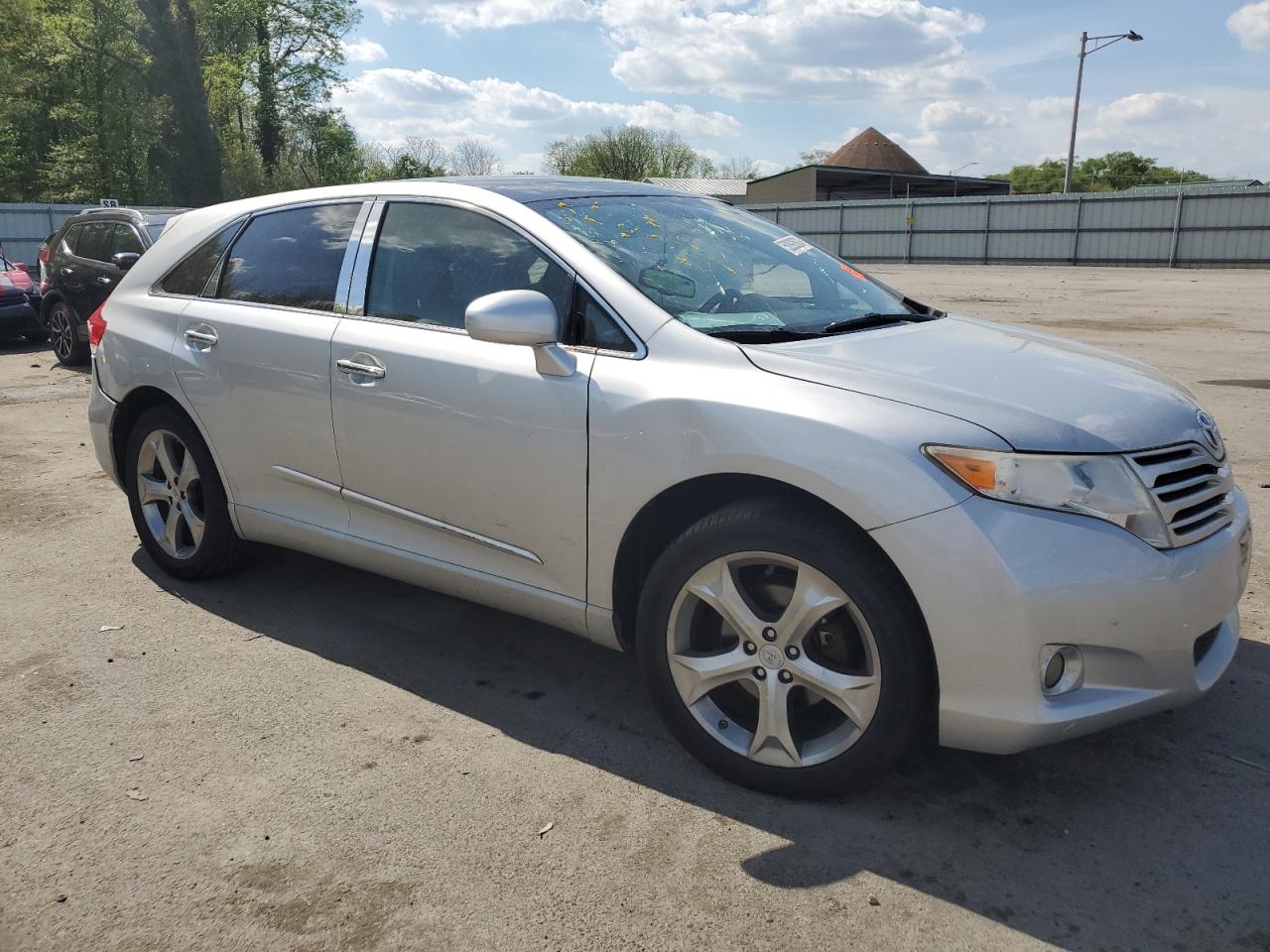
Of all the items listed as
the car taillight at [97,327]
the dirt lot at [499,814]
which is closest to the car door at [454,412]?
the dirt lot at [499,814]

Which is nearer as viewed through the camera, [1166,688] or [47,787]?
[1166,688]

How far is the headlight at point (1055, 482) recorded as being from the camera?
8.20 ft

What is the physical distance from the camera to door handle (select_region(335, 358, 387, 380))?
3.56 metres

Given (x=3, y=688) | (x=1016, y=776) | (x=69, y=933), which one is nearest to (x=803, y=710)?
(x=1016, y=776)

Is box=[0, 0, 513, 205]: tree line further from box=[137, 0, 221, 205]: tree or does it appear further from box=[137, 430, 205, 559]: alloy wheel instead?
box=[137, 430, 205, 559]: alloy wheel

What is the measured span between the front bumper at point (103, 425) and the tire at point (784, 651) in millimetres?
2917

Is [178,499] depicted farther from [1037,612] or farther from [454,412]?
[1037,612]

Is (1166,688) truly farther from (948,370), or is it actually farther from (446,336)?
(446,336)

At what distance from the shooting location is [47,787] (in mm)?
3014

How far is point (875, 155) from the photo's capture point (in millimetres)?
76000

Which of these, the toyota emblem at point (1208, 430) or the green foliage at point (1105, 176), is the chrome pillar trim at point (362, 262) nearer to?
the toyota emblem at point (1208, 430)

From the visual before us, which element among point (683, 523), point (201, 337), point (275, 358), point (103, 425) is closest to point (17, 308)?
point (103, 425)

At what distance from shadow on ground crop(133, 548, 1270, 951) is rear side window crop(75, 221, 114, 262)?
8.91 metres

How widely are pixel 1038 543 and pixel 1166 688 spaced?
565mm
